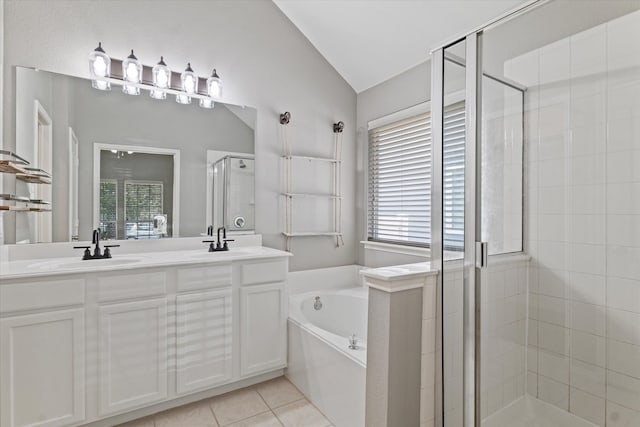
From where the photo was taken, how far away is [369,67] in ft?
10.0

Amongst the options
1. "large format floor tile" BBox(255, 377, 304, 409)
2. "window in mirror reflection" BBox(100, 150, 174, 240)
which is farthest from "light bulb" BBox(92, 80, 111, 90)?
"large format floor tile" BBox(255, 377, 304, 409)

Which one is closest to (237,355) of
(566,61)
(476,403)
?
(476,403)

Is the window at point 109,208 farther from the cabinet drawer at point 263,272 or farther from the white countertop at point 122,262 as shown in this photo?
the cabinet drawer at point 263,272

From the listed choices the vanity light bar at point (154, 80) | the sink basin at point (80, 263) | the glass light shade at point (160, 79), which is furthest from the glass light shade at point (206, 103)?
the sink basin at point (80, 263)

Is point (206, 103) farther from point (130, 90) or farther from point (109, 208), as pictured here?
point (109, 208)

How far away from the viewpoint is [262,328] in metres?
2.32

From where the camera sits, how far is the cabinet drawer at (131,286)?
1811mm

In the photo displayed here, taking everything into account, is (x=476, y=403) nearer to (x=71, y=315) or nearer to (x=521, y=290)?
(x=521, y=290)

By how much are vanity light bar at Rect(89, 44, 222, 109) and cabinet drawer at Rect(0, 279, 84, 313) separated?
1.29m

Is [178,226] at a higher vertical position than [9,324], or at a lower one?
higher

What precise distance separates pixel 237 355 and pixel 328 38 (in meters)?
2.68

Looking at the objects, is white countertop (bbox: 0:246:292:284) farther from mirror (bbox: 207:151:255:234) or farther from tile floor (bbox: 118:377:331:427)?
tile floor (bbox: 118:377:331:427)

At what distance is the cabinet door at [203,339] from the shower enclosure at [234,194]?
672 mm

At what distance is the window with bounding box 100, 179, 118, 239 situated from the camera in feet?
7.30
